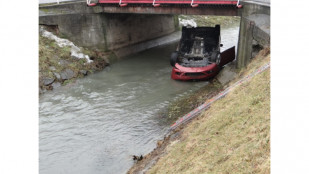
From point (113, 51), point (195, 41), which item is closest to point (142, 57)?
point (113, 51)

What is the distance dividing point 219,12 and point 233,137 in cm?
1417

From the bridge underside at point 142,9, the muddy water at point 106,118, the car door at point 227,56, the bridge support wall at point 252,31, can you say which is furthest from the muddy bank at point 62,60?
the bridge support wall at point 252,31

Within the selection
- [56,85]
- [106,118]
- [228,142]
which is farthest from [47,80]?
[228,142]

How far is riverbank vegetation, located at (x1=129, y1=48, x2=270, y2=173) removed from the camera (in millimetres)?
6141

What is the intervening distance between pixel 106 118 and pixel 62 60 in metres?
9.67

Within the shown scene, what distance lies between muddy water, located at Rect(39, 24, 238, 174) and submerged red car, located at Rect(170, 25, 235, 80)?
71 centimetres

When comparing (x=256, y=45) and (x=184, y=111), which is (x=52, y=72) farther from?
(x=256, y=45)

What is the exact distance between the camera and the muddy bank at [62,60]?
20.5 meters

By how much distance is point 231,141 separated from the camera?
7.52 metres

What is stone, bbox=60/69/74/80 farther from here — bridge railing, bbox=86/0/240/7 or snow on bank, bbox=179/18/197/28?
snow on bank, bbox=179/18/197/28

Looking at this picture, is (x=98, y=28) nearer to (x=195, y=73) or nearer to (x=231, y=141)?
(x=195, y=73)

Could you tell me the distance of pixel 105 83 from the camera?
67.8ft

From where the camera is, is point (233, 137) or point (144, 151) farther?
point (144, 151)

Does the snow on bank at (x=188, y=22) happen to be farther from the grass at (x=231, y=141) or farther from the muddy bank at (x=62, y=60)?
the grass at (x=231, y=141)
